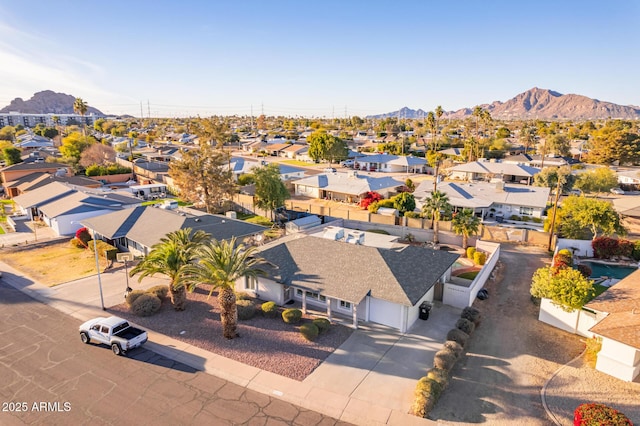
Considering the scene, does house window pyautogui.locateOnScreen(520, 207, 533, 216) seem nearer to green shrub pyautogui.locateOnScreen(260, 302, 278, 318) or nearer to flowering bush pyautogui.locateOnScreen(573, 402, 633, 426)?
green shrub pyautogui.locateOnScreen(260, 302, 278, 318)

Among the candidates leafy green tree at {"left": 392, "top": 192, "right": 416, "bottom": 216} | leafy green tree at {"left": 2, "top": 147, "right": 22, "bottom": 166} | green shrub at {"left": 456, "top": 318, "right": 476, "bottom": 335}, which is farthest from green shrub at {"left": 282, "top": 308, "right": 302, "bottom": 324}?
leafy green tree at {"left": 2, "top": 147, "right": 22, "bottom": 166}

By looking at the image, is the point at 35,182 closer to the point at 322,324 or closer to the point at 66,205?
the point at 66,205

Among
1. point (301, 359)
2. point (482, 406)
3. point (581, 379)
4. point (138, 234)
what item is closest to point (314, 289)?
point (301, 359)

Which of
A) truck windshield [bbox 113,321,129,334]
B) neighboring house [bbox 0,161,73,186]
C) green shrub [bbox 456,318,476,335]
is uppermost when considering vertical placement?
neighboring house [bbox 0,161,73,186]

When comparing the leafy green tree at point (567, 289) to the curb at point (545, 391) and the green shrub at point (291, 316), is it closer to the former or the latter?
the curb at point (545, 391)

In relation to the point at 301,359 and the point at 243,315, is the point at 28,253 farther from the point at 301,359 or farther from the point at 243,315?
the point at 301,359

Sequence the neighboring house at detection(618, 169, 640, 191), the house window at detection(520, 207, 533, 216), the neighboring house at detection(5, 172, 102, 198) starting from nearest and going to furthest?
the house window at detection(520, 207, 533, 216) < the neighboring house at detection(5, 172, 102, 198) < the neighboring house at detection(618, 169, 640, 191)

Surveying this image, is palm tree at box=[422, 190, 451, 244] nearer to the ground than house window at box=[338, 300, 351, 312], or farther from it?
farther from it
